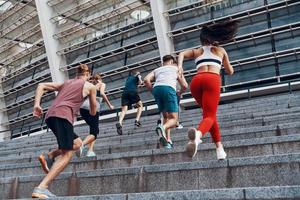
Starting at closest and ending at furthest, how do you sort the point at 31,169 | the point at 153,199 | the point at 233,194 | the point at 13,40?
the point at 233,194, the point at 153,199, the point at 31,169, the point at 13,40

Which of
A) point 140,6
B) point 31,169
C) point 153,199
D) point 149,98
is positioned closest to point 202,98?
point 153,199

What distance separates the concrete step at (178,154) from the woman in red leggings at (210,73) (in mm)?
638

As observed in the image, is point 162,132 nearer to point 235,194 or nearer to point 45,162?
point 45,162

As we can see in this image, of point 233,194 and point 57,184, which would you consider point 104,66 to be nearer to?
point 57,184

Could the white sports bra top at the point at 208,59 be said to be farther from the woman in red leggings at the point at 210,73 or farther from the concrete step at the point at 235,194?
the concrete step at the point at 235,194

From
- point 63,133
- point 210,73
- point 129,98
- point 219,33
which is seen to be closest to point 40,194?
point 63,133

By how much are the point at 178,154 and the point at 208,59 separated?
144cm

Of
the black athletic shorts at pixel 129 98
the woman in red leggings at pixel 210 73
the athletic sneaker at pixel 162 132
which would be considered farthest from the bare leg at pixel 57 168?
the black athletic shorts at pixel 129 98

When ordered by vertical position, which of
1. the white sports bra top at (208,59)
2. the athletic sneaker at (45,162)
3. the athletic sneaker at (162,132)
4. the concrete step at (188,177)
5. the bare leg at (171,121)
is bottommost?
the concrete step at (188,177)

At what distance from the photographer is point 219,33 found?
4.84 m

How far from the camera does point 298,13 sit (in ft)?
71.0

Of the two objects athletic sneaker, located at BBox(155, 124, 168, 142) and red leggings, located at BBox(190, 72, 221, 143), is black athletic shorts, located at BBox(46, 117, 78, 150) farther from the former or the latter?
athletic sneaker, located at BBox(155, 124, 168, 142)

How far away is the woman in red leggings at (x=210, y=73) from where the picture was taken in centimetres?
458

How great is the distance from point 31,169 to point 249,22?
60.7 ft
